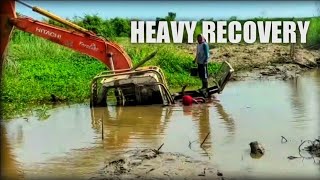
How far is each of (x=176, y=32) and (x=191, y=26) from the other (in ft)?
3.99

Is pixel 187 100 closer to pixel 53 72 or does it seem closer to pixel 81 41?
pixel 81 41

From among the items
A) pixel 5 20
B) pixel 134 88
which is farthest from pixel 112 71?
pixel 5 20

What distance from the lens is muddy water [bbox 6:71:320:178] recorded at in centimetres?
792

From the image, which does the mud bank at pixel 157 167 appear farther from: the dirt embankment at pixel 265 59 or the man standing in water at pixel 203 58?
the dirt embankment at pixel 265 59

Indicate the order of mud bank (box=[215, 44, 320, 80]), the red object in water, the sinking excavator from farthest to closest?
1. mud bank (box=[215, 44, 320, 80])
2. the red object in water
3. the sinking excavator

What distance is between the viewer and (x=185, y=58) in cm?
2200

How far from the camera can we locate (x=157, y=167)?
23.9 ft

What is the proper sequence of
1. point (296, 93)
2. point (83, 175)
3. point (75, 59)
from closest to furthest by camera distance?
point (83, 175) < point (296, 93) < point (75, 59)

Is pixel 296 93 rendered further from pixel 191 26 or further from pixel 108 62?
pixel 191 26

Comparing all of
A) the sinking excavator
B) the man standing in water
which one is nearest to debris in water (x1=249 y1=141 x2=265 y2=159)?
the sinking excavator

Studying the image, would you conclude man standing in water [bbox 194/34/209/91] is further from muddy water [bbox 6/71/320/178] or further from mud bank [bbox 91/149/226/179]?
mud bank [bbox 91/149/226/179]

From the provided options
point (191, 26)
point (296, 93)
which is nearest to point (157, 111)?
point (296, 93)

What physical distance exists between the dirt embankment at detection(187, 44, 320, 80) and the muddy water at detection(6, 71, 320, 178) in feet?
22.1

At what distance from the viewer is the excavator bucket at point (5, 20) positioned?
1122 centimetres
